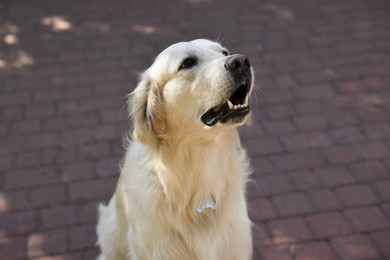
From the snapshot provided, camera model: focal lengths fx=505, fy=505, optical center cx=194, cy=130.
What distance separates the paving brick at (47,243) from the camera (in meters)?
3.84

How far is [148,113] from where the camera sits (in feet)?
9.32

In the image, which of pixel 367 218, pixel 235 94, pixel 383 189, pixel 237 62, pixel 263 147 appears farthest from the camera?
pixel 263 147

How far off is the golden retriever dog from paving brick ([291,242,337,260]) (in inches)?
29.2

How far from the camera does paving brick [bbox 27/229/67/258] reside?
3.84 m

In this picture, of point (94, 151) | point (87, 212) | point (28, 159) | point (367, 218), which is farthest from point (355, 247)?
point (28, 159)

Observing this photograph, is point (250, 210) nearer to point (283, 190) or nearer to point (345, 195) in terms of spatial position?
point (283, 190)

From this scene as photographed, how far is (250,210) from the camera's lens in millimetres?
4117

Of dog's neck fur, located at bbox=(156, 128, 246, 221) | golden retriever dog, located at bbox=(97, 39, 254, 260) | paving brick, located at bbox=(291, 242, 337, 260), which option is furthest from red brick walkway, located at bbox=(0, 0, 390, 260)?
dog's neck fur, located at bbox=(156, 128, 246, 221)

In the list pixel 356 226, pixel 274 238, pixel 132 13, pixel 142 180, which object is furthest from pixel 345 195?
pixel 132 13

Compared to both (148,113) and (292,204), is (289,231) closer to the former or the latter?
(292,204)

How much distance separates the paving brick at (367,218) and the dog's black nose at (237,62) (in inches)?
75.1

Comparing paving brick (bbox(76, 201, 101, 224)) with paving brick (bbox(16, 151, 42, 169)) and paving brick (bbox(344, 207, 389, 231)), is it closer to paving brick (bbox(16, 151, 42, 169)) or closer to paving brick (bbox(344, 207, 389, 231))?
paving brick (bbox(16, 151, 42, 169))

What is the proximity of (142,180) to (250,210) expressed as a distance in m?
1.39

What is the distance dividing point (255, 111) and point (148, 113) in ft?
8.25
